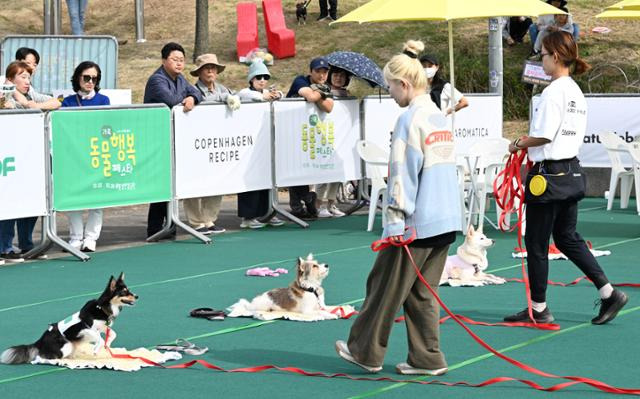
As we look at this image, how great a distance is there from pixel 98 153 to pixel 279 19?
59.2 feet

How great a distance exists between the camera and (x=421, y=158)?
7.75 metres

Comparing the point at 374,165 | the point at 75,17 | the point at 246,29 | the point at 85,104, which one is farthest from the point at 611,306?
the point at 246,29

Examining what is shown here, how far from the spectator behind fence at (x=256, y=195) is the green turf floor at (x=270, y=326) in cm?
103

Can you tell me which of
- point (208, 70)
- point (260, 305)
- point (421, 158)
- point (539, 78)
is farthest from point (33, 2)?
point (421, 158)

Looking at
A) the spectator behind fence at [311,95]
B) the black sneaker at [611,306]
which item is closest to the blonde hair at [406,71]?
the black sneaker at [611,306]

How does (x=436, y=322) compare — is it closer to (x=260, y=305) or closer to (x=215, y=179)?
(x=260, y=305)

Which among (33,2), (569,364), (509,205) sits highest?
(33,2)

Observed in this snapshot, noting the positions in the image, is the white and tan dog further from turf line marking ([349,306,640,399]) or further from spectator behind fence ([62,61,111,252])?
spectator behind fence ([62,61,111,252])

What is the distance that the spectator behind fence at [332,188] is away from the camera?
56.5ft

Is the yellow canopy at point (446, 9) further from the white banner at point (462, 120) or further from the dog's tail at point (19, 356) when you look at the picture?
the dog's tail at point (19, 356)

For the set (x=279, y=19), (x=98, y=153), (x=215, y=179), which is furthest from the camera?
(x=279, y=19)

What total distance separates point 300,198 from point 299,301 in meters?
7.21

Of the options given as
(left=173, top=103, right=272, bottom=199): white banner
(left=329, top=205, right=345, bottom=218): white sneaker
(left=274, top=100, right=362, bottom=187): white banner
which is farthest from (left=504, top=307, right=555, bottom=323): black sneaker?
(left=329, top=205, right=345, bottom=218): white sneaker

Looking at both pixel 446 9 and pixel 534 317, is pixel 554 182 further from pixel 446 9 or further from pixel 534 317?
pixel 446 9
